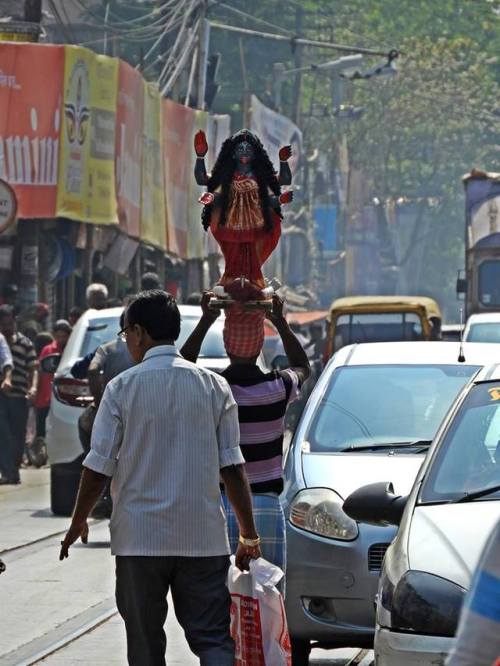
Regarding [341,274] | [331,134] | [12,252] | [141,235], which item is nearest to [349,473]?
[12,252]

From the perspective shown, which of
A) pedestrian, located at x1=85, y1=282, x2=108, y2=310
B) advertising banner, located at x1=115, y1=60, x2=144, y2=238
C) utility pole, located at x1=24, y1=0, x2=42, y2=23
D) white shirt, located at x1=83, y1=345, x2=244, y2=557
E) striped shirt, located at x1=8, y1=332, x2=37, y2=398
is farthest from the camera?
advertising banner, located at x1=115, y1=60, x2=144, y2=238

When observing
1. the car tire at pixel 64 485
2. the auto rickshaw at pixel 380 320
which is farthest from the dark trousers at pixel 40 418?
the car tire at pixel 64 485

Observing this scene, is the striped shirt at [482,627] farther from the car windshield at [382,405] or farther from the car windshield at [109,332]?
the car windshield at [109,332]

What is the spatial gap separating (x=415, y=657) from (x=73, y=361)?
31.8 ft

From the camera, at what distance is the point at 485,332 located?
19422 millimetres

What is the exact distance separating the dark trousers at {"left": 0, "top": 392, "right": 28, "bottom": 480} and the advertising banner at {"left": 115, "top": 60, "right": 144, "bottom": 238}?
26.8ft

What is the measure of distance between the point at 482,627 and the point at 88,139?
22.5 m

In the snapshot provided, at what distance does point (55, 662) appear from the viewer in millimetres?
8539

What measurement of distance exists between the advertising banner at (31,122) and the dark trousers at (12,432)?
5.02 meters

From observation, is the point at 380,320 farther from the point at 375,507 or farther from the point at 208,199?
the point at 375,507

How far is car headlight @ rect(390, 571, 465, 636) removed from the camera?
5.56m

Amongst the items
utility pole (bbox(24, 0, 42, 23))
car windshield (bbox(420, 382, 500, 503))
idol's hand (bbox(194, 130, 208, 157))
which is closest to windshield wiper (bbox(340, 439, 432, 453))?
idol's hand (bbox(194, 130, 208, 157))

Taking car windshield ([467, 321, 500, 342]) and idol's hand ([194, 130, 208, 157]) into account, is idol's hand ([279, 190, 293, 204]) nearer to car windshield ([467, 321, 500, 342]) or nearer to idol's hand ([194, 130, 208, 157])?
idol's hand ([194, 130, 208, 157])

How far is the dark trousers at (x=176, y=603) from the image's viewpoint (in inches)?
241
